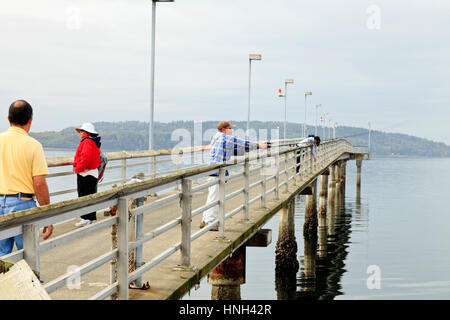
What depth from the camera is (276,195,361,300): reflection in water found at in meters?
17.5

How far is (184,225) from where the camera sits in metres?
5.19

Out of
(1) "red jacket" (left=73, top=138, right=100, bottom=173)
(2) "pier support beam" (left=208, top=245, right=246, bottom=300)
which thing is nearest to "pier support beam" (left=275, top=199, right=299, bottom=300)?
(2) "pier support beam" (left=208, top=245, right=246, bottom=300)

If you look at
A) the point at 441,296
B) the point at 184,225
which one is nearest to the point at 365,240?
the point at 441,296

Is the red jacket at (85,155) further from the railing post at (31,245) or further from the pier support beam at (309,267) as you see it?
the pier support beam at (309,267)

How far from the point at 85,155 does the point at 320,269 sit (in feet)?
52.5

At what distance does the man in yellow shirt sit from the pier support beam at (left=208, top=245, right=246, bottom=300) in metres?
5.44

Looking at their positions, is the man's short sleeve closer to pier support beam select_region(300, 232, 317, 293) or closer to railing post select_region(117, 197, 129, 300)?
railing post select_region(117, 197, 129, 300)

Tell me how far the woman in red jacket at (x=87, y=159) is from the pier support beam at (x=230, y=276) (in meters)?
2.59

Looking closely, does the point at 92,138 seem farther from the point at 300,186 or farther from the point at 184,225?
the point at 300,186

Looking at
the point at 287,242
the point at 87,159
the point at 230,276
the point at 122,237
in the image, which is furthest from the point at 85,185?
the point at 287,242

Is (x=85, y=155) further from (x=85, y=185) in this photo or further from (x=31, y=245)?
(x=31, y=245)

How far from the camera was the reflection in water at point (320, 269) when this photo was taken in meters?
17.5

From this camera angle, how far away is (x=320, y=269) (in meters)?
22.1

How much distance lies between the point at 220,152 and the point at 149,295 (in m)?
3.51
